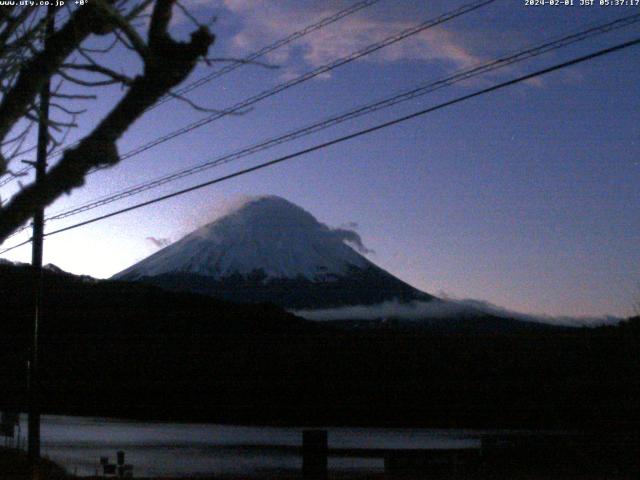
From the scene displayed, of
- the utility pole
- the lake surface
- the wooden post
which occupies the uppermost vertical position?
the utility pole

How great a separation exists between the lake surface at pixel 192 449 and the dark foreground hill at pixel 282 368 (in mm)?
10514

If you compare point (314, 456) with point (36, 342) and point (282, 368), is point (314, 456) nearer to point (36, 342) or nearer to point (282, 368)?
point (36, 342)

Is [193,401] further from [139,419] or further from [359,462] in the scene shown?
[359,462]

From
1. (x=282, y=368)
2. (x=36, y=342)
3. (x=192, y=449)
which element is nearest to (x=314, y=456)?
(x=36, y=342)

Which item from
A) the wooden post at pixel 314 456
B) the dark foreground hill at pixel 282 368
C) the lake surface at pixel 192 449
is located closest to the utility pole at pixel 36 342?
the wooden post at pixel 314 456

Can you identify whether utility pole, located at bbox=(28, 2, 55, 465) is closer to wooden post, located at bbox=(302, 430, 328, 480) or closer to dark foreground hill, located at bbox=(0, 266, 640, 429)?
wooden post, located at bbox=(302, 430, 328, 480)

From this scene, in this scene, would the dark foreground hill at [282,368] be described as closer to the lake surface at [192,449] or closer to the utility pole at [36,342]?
the lake surface at [192,449]

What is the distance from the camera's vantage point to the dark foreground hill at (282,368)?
58.3 meters

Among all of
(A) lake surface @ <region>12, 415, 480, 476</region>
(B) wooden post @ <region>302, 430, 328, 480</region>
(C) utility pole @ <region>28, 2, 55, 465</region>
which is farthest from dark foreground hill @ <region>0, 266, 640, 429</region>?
(C) utility pole @ <region>28, 2, 55, 465</region>

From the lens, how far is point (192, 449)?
41.9 metres

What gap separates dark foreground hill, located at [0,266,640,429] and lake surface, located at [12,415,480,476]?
1051cm

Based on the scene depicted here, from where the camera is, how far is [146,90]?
12.2 feet

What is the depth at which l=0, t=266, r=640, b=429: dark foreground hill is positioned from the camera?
5832 cm

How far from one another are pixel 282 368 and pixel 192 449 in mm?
66213
